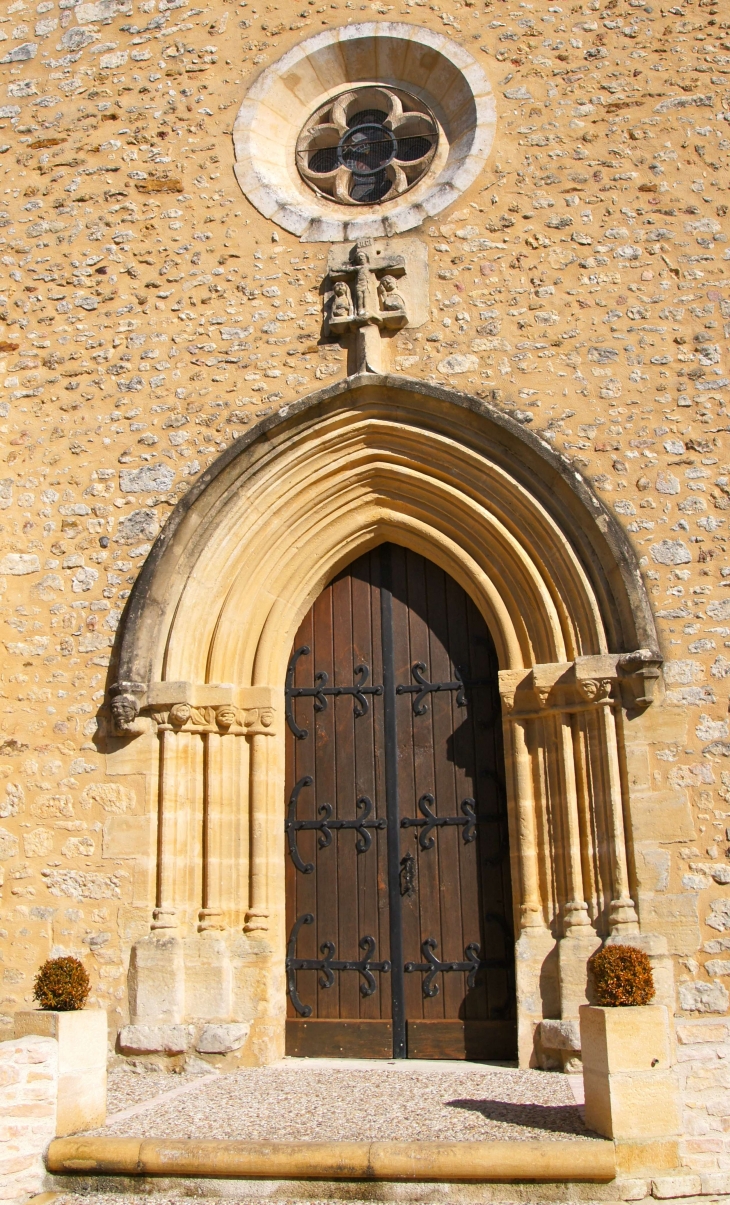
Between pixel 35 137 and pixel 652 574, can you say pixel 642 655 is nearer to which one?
pixel 652 574

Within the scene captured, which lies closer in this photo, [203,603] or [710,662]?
[710,662]

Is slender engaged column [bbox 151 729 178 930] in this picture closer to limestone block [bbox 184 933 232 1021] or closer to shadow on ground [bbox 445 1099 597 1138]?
limestone block [bbox 184 933 232 1021]

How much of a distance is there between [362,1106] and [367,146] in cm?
555

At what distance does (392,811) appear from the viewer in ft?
19.7

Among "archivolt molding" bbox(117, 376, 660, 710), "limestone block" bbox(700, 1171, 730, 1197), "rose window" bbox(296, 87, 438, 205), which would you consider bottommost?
"limestone block" bbox(700, 1171, 730, 1197)

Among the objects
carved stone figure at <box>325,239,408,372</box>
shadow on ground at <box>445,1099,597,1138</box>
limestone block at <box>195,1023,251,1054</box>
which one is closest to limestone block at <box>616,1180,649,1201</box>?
shadow on ground at <box>445,1099,597,1138</box>

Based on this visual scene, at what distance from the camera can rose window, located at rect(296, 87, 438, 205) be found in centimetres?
680

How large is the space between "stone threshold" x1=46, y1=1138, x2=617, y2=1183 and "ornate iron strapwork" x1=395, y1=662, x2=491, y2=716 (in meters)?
2.69

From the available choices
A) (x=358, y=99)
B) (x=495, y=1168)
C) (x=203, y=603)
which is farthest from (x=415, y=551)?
(x=495, y=1168)

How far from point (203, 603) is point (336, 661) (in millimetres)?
845

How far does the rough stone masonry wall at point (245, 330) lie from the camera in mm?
5605

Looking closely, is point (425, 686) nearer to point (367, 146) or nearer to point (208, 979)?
point (208, 979)

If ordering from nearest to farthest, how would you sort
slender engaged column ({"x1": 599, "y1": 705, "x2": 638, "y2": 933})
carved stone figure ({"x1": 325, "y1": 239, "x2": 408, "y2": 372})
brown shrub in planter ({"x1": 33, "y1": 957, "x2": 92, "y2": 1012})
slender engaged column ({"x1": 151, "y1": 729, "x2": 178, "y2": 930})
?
brown shrub in planter ({"x1": 33, "y1": 957, "x2": 92, "y2": 1012}) → slender engaged column ({"x1": 599, "y1": 705, "x2": 638, "y2": 933}) → slender engaged column ({"x1": 151, "y1": 729, "x2": 178, "y2": 930}) → carved stone figure ({"x1": 325, "y1": 239, "x2": 408, "y2": 372})

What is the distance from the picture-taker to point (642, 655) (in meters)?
5.28
